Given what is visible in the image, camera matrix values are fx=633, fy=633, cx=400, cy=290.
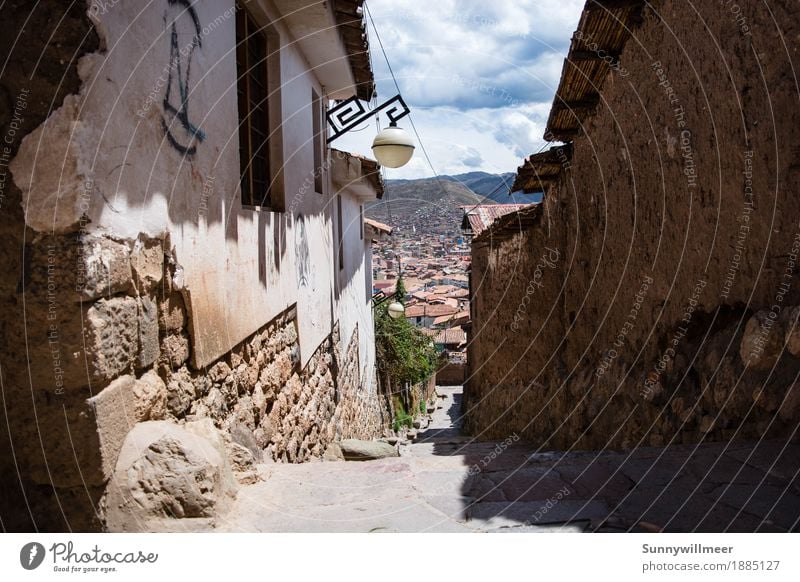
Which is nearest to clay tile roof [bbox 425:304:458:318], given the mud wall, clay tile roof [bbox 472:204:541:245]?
clay tile roof [bbox 472:204:541:245]

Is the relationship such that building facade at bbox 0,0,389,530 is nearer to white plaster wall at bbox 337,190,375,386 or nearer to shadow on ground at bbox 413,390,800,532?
shadow on ground at bbox 413,390,800,532

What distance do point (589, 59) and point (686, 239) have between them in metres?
1.84

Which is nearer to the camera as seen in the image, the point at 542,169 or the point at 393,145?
the point at 393,145

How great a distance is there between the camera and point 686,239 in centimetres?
401

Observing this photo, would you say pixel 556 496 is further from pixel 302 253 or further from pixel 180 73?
pixel 302 253

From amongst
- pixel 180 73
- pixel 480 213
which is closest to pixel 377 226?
pixel 480 213

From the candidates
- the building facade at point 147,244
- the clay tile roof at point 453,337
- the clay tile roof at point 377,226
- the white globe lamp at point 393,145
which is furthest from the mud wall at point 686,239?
the clay tile roof at point 453,337

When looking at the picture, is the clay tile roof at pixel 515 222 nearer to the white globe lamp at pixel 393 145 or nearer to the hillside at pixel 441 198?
the hillside at pixel 441 198

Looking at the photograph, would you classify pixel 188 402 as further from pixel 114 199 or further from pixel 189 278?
pixel 114 199

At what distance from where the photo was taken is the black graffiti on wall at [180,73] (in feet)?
9.35

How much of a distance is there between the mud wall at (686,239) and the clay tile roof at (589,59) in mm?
128

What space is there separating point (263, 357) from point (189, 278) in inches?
59.2

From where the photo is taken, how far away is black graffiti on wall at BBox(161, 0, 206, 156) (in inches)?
112

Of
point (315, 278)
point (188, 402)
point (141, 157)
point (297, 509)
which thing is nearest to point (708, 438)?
point (297, 509)
